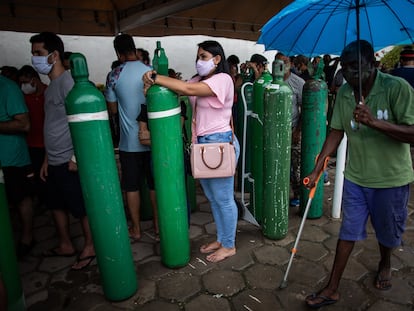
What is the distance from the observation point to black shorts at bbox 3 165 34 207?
296 cm

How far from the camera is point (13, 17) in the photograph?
5430mm

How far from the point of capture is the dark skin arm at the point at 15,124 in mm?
Answer: 2775

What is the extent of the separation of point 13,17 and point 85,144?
4.64m

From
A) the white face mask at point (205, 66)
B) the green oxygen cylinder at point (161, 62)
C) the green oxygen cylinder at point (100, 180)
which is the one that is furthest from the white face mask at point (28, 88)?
the white face mask at point (205, 66)

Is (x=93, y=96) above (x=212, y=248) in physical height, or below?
above

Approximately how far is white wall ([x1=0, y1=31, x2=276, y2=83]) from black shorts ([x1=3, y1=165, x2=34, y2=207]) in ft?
16.6

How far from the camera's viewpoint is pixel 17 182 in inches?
118

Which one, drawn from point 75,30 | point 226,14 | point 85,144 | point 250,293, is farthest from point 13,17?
point 250,293

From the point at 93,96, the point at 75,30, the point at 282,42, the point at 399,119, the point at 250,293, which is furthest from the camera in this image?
the point at 75,30

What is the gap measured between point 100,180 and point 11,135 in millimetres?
1235

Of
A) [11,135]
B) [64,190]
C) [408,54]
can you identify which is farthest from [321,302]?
[408,54]

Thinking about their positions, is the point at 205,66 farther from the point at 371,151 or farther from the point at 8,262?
the point at 8,262

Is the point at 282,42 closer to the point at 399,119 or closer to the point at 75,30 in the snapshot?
the point at 399,119

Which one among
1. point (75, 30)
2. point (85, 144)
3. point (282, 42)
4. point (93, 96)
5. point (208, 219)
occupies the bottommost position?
point (208, 219)
